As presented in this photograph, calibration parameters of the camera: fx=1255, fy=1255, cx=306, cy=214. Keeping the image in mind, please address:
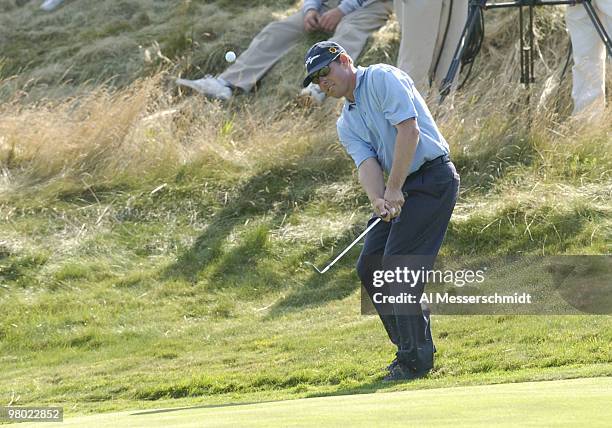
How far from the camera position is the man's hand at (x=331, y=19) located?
13.1m

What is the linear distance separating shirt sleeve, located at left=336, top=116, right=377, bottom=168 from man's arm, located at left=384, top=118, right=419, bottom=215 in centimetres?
31

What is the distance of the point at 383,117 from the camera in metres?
6.66

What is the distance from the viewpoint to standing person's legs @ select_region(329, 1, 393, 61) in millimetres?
12953

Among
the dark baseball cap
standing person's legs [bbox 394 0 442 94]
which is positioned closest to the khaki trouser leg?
standing person's legs [bbox 394 0 442 94]

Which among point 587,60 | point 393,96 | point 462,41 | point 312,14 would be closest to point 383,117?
point 393,96

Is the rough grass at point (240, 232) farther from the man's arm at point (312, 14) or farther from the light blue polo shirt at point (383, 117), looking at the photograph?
the light blue polo shirt at point (383, 117)

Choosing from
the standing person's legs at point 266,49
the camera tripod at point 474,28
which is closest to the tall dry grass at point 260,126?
the camera tripod at point 474,28

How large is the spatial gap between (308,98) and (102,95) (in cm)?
211

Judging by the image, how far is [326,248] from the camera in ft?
34.6

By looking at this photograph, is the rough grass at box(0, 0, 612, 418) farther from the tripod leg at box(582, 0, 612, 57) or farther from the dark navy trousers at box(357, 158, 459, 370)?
the tripod leg at box(582, 0, 612, 57)

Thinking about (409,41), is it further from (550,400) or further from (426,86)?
(550,400)
